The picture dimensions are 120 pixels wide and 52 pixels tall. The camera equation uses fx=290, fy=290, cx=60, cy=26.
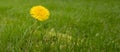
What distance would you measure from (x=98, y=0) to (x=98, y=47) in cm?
906

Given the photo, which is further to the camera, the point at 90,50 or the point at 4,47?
the point at 90,50

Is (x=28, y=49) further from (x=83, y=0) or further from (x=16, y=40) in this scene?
(x=83, y=0)

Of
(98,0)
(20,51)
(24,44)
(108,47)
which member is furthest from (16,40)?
(98,0)

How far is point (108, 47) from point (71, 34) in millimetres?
717

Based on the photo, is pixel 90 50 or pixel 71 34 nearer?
pixel 90 50

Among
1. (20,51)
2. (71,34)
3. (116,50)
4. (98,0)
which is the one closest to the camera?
(20,51)

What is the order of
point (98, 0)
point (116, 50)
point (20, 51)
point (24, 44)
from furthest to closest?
1. point (98, 0)
2. point (116, 50)
3. point (24, 44)
4. point (20, 51)

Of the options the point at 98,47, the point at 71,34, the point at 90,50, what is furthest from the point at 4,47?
the point at 71,34

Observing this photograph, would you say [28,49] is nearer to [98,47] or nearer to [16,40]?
[16,40]

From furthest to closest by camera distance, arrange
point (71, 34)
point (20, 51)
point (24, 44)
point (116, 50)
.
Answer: point (71, 34)
point (116, 50)
point (24, 44)
point (20, 51)

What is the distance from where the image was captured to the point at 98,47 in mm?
2738

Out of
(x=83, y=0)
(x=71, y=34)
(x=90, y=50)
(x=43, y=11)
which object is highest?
(x=43, y=11)

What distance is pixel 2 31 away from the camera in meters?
2.86

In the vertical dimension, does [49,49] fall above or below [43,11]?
below
